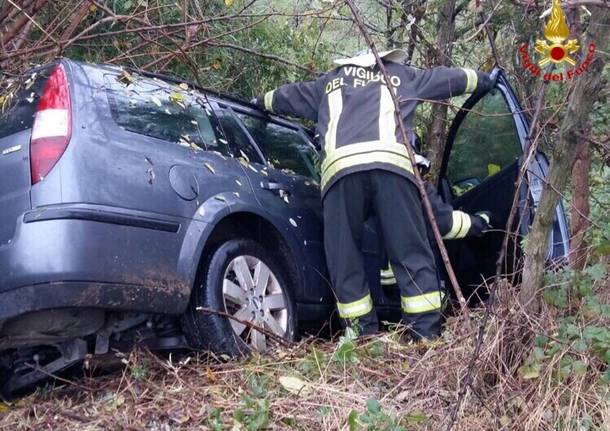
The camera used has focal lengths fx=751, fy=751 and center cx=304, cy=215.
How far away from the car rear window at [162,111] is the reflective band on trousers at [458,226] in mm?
1406

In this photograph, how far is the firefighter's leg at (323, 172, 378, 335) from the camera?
416 cm

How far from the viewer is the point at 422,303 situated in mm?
4051

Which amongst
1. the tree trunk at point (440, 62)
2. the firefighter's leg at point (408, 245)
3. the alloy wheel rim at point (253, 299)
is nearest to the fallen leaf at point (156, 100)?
the alloy wheel rim at point (253, 299)

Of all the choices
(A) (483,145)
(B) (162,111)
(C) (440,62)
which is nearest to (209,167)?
(B) (162,111)

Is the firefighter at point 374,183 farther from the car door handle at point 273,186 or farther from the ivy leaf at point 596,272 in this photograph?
the ivy leaf at point 596,272

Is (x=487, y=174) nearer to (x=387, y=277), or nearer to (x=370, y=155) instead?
(x=387, y=277)

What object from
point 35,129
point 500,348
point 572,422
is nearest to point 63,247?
point 35,129

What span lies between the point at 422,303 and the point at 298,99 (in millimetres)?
1497

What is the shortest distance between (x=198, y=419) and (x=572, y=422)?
4.63ft

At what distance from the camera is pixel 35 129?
124 inches

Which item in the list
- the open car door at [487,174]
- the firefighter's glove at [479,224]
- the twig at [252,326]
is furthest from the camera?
the firefighter's glove at [479,224]

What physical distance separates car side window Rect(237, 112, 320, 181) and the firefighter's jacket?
344 mm

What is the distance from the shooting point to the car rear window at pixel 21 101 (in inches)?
127

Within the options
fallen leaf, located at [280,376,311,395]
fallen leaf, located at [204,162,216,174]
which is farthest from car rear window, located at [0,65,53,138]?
fallen leaf, located at [280,376,311,395]
